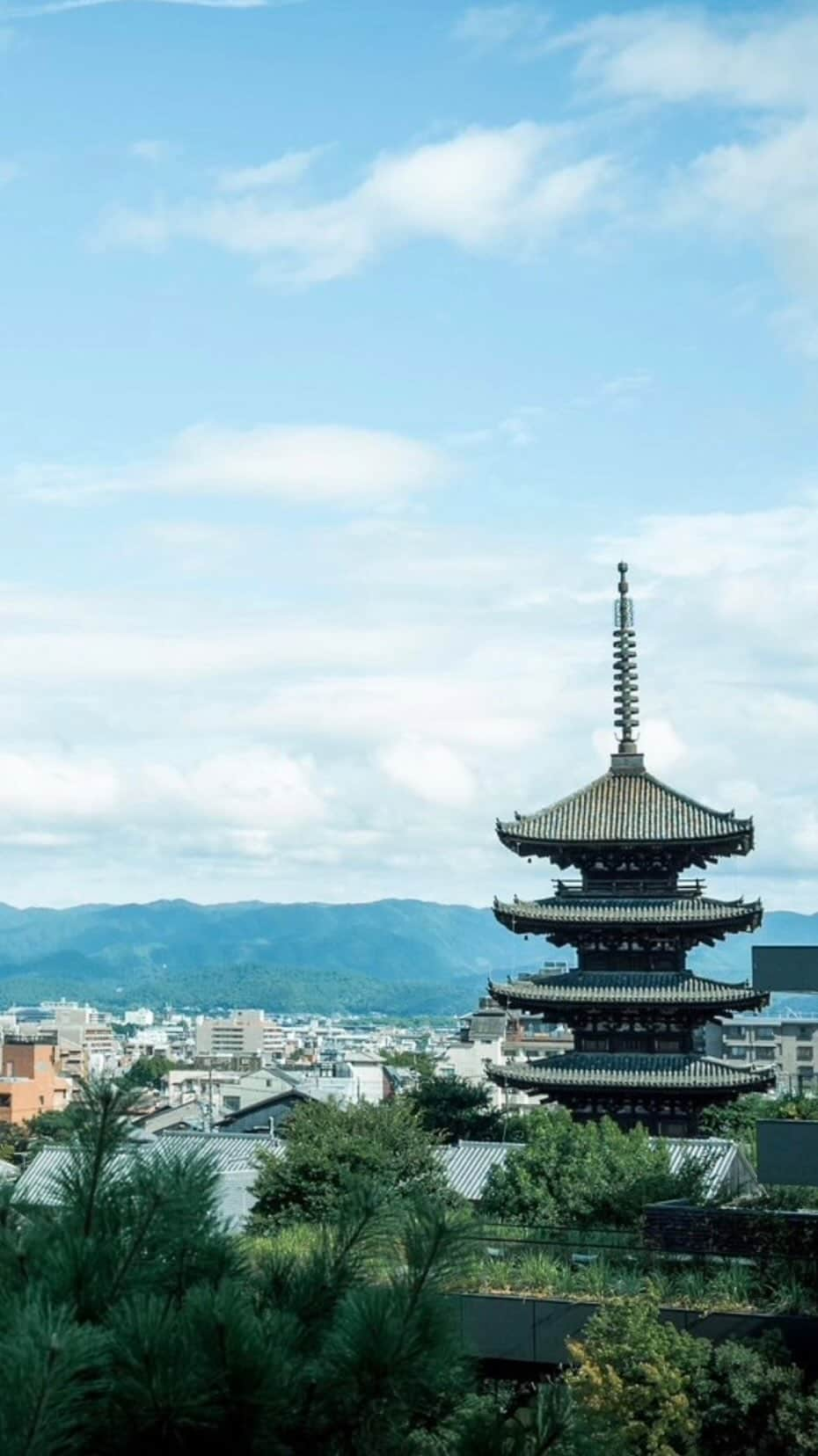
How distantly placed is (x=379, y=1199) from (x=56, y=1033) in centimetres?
19534

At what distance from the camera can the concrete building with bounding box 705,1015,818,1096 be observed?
125m

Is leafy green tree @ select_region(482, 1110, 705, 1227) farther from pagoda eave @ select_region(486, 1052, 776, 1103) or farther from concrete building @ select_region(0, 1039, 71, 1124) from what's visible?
concrete building @ select_region(0, 1039, 71, 1124)

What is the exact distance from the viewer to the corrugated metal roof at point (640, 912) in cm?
3719

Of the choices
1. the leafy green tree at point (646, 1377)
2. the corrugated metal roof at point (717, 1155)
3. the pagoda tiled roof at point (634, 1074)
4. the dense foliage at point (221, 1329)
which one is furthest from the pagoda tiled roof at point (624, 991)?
the dense foliage at point (221, 1329)

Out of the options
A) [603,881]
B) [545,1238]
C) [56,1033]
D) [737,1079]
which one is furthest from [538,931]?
[56,1033]

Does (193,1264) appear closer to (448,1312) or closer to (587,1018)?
(448,1312)

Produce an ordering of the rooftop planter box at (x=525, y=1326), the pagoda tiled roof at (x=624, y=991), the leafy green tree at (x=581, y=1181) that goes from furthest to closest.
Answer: the pagoda tiled roof at (x=624, y=991) < the leafy green tree at (x=581, y=1181) < the rooftop planter box at (x=525, y=1326)

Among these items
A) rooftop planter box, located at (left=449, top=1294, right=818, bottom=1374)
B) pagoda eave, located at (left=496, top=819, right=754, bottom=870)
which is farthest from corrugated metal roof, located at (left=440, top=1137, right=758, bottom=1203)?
rooftop planter box, located at (left=449, top=1294, right=818, bottom=1374)

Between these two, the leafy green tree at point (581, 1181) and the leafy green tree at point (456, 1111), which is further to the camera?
the leafy green tree at point (456, 1111)

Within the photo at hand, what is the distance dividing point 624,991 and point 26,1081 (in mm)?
72738

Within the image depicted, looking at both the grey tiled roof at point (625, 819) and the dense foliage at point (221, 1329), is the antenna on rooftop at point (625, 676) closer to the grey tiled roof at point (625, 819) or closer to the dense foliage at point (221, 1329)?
the grey tiled roof at point (625, 819)

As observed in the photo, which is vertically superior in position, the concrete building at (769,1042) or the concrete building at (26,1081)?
the concrete building at (769,1042)

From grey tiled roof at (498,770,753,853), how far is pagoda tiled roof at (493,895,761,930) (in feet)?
4.18

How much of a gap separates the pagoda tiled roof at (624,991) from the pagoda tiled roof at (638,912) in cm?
114
